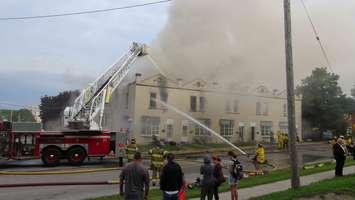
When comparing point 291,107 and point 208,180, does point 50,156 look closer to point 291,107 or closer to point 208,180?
point 291,107

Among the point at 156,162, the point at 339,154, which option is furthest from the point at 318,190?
the point at 156,162

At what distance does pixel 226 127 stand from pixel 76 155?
106 feet

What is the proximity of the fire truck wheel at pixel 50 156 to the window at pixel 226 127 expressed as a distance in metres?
32.0

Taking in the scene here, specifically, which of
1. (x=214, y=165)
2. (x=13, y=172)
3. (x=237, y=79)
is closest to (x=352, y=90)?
(x=237, y=79)

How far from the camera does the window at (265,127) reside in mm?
61159

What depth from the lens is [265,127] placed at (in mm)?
61625

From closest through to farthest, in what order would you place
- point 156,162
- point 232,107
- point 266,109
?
point 156,162
point 232,107
point 266,109

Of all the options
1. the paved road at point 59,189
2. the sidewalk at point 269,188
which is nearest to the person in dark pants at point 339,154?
the sidewalk at point 269,188

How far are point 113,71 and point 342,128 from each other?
44678 mm

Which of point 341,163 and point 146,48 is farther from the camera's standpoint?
point 146,48

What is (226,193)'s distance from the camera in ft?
48.6

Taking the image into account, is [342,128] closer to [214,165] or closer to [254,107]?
[254,107]

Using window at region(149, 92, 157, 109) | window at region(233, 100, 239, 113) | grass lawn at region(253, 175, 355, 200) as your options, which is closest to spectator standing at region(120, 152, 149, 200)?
grass lawn at region(253, 175, 355, 200)

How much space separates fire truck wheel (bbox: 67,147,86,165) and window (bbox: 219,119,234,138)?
102 feet
